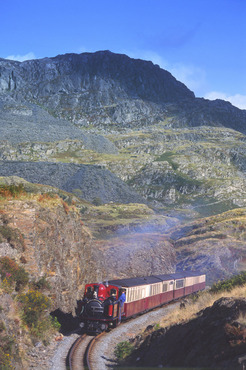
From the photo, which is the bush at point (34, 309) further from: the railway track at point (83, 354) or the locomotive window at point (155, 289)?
the locomotive window at point (155, 289)

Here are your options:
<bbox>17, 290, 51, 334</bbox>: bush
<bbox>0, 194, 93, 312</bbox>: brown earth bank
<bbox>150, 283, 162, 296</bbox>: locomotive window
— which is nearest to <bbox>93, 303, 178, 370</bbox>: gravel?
<bbox>150, 283, 162, 296</bbox>: locomotive window

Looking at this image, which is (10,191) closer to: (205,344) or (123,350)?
(123,350)

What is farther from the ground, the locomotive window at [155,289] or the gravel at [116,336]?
the locomotive window at [155,289]

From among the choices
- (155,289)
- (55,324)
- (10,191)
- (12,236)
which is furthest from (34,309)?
(155,289)

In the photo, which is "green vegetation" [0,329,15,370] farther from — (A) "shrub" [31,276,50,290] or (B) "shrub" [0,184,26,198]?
(B) "shrub" [0,184,26,198]

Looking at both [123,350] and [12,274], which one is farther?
[12,274]

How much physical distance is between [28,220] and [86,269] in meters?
13.0

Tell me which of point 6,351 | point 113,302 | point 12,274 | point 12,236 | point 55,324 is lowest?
point 55,324

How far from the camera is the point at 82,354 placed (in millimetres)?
18953

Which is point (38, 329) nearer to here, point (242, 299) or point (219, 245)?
A: point (242, 299)

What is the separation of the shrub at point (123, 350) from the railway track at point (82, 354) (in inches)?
51.7

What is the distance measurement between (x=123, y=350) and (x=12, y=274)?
7.15 metres

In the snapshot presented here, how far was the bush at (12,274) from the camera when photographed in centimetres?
2086

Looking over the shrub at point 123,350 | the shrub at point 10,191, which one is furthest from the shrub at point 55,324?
the shrub at point 10,191
